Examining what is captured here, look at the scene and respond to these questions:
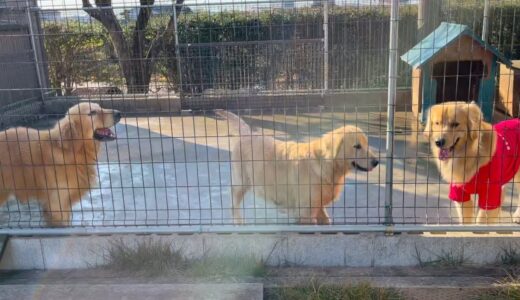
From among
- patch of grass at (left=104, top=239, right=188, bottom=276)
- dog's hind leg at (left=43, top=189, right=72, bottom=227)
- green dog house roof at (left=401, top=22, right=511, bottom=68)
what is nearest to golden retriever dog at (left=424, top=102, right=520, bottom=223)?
patch of grass at (left=104, top=239, right=188, bottom=276)

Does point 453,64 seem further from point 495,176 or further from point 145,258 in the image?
point 145,258

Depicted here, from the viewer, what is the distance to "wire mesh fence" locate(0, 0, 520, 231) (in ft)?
13.5

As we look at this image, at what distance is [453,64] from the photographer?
7.71m

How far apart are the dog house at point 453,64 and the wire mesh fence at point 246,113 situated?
0.03 metres

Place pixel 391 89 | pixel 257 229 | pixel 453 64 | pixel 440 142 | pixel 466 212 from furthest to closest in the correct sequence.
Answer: pixel 453 64 < pixel 466 212 < pixel 440 142 < pixel 257 229 < pixel 391 89

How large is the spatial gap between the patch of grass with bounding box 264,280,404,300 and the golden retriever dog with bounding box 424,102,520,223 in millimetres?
1167

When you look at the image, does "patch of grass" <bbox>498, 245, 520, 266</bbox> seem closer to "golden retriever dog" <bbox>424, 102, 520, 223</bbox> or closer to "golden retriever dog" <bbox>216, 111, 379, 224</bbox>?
"golden retriever dog" <bbox>424, 102, 520, 223</bbox>

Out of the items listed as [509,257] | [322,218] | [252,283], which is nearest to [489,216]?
[509,257]

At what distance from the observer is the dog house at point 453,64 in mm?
6629

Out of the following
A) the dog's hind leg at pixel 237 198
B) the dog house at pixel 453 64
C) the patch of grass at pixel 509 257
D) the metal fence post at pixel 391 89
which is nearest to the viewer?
the metal fence post at pixel 391 89

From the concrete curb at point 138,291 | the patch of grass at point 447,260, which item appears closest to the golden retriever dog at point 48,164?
the concrete curb at point 138,291

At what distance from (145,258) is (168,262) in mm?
171

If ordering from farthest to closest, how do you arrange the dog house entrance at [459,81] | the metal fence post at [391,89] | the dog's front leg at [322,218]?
the dog house entrance at [459,81], the dog's front leg at [322,218], the metal fence post at [391,89]

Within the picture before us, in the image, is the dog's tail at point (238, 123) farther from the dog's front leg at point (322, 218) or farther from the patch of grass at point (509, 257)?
the patch of grass at point (509, 257)
